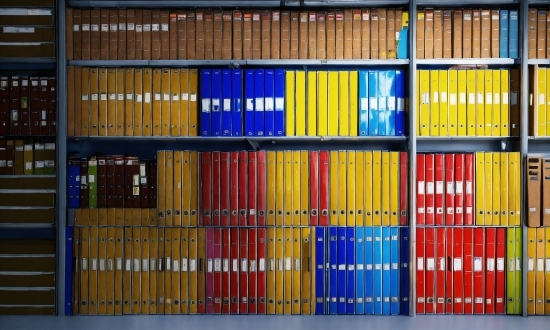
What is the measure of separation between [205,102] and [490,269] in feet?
6.54

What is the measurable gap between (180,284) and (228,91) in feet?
3.98

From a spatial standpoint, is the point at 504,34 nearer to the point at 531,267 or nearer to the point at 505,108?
the point at 505,108

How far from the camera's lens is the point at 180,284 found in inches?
123

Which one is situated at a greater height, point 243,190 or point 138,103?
point 138,103

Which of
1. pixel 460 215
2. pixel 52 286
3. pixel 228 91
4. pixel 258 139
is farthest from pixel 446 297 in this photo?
pixel 52 286

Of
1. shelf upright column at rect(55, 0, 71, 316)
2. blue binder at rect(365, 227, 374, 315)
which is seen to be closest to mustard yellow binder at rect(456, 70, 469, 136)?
blue binder at rect(365, 227, 374, 315)

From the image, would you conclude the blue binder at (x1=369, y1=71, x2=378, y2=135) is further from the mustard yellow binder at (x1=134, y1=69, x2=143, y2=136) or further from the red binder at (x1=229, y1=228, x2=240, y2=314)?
the mustard yellow binder at (x1=134, y1=69, x2=143, y2=136)

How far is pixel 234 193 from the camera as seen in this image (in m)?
3.12

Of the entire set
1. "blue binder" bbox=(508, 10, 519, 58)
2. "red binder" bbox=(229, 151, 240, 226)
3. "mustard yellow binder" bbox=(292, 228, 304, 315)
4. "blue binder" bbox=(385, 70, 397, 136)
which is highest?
"blue binder" bbox=(508, 10, 519, 58)

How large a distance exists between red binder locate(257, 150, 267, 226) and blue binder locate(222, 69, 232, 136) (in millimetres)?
252

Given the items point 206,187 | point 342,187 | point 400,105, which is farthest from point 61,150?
point 400,105

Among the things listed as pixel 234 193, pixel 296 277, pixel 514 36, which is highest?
pixel 514 36

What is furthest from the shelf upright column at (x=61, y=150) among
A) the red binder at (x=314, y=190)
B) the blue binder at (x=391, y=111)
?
the blue binder at (x=391, y=111)

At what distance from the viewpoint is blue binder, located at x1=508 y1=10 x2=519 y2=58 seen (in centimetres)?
311
